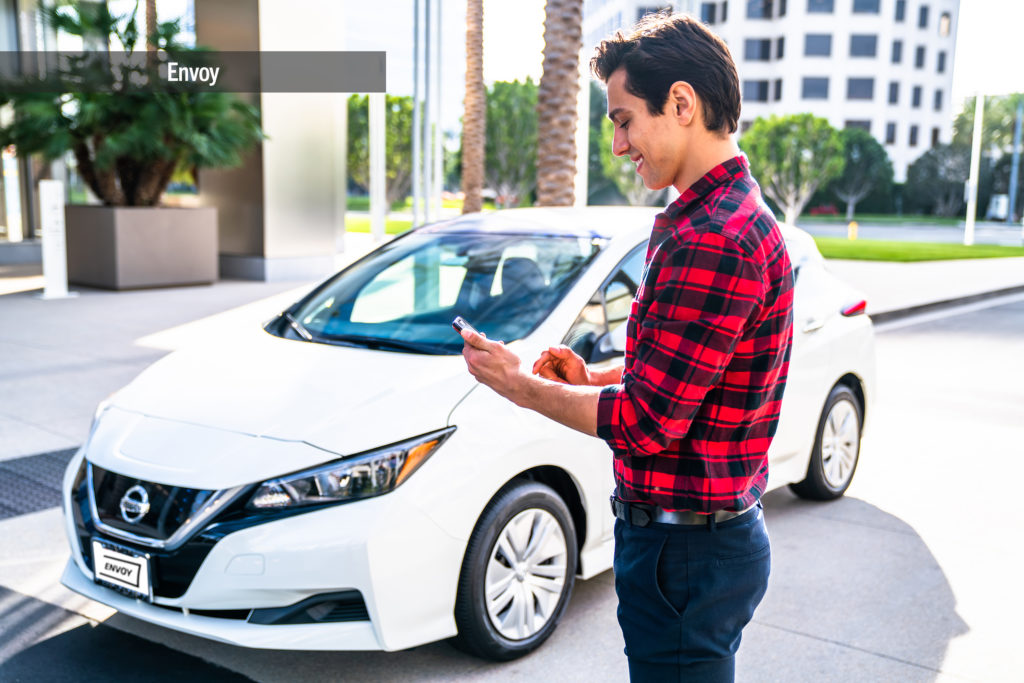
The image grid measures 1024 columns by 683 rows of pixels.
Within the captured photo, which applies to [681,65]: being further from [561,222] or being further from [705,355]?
[561,222]

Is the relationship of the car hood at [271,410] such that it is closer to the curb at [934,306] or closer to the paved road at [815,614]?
the paved road at [815,614]

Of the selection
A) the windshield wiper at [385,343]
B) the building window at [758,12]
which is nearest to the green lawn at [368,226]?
the windshield wiper at [385,343]

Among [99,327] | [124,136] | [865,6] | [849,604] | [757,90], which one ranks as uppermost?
[865,6]

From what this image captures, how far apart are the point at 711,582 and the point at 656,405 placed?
412mm

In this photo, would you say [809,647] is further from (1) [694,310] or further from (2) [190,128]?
(2) [190,128]

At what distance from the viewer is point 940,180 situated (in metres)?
62.0

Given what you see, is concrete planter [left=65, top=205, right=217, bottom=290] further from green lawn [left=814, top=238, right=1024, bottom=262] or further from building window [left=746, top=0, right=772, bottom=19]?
building window [left=746, top=0, right=772, bottom=19]

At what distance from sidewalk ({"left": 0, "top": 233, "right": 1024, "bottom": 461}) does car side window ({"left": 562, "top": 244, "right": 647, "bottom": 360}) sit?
161 cm

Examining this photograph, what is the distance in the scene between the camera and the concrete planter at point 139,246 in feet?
46.6

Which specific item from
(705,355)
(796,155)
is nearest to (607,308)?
(705,355)

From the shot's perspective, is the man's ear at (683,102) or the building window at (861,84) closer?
the man's ear at (683,102)

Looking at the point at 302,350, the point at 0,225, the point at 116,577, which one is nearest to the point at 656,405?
the point at 116,577

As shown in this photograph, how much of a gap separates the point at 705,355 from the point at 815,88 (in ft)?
241

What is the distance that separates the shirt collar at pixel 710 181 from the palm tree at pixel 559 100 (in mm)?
10568
